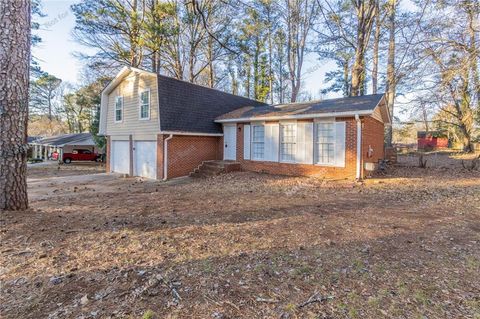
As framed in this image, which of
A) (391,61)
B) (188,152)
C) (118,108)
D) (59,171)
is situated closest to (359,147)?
(391,61)

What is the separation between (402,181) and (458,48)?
4856 millimetres

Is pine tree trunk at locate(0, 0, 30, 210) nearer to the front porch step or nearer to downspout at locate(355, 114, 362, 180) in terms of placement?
the front porch step

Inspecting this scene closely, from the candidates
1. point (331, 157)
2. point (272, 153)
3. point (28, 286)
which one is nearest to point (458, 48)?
point (331, 157)

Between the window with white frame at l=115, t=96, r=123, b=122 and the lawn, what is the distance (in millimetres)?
9515

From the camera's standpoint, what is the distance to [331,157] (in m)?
10.7

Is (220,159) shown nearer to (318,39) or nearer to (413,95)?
(413,95)

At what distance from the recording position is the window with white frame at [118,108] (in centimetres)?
1468

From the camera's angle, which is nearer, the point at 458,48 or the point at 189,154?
the point at 458,48

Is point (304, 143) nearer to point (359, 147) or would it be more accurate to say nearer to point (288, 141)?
point (288, 141)

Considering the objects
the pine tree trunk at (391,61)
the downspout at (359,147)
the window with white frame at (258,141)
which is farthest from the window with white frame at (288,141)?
the pine tree trunk at (391,61)

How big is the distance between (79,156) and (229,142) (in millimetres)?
19728

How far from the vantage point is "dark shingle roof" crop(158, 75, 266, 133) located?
1217cm

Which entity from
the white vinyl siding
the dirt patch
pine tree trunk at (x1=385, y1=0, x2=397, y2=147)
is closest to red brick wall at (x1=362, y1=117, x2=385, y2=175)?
pine tree trunk at (x1=385, y1=0, x2=397, y2=147)

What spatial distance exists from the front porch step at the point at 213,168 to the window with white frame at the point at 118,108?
5798 millimetres
